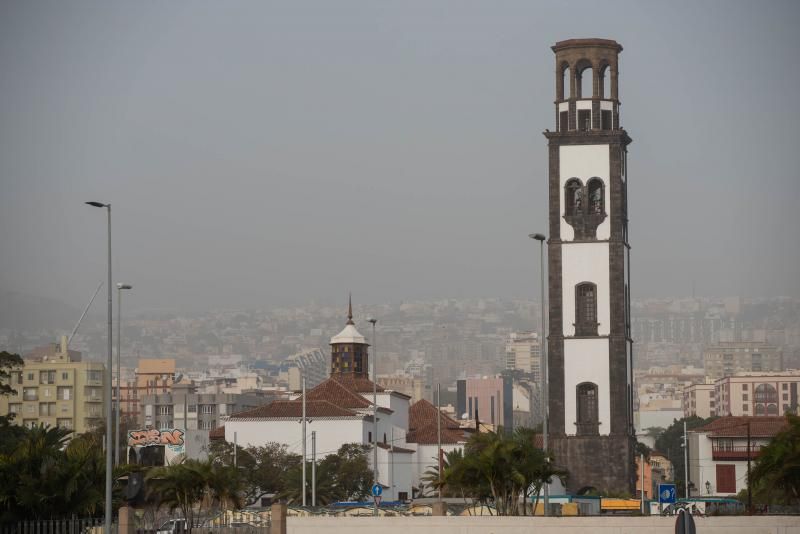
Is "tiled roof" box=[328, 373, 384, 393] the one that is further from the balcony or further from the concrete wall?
the concrete wall

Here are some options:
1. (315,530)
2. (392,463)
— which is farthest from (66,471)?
(392,463)

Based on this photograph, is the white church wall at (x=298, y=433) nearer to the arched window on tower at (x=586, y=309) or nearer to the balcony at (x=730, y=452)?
the arched window on tower at (x=586, y=309)

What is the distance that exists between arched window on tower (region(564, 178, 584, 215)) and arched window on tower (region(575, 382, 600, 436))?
1038 cm

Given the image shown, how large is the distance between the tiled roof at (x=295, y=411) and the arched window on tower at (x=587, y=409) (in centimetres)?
2743

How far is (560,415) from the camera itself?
10175 cm

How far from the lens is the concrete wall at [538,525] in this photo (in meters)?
53.9

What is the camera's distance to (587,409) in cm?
10250

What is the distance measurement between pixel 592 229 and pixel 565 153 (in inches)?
191

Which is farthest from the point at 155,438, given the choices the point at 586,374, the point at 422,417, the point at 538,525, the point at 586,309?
the point at 422,417

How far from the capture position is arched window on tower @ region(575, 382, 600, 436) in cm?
10194

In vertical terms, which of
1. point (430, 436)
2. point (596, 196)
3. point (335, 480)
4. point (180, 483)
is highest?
point (596, 196)

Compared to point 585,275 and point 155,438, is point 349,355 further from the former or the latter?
point 155,438

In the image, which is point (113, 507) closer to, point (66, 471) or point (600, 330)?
point (66, 471)

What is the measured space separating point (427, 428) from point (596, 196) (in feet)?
154
